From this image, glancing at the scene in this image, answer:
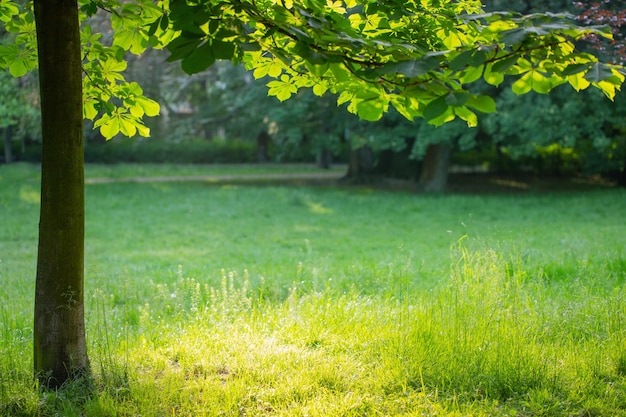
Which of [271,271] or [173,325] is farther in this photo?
[271,271]

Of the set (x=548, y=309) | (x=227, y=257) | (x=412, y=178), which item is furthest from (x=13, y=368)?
(x=412, y=178)

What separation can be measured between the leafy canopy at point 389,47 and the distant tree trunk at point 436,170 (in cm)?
1716

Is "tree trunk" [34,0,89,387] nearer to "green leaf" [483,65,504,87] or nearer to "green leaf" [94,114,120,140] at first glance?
"green leaf" [94,114,120,140]

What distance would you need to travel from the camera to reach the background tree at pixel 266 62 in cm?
248

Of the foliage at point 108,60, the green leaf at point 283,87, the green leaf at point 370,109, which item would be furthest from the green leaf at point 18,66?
the green leaf at point 370,109

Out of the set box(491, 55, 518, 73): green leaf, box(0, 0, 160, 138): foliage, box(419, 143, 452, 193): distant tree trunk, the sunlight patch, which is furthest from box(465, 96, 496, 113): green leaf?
box(419, 143, 452, 193): distant tree trunk

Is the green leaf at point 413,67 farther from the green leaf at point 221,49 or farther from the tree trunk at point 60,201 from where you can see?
the tree trunk at point 60,201

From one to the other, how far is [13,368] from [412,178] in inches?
790

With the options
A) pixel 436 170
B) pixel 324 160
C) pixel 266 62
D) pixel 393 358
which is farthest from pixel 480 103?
pixel 324 160

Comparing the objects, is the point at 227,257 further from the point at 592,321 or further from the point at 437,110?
the point at 437,110

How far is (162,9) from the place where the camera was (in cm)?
333

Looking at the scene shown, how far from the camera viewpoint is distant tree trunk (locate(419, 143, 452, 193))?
67.5ft

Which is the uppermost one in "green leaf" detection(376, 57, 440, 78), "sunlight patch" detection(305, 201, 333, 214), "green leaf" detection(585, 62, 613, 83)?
"green leaf" detection(376, 57, 440, 78)

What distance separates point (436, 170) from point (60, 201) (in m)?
18.4
